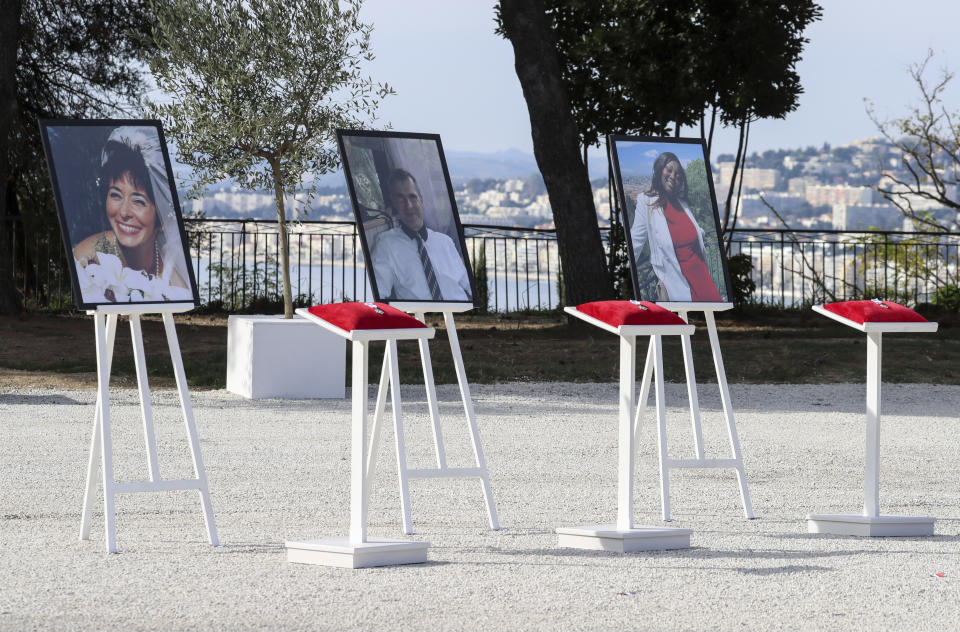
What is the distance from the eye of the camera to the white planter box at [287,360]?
437 inches

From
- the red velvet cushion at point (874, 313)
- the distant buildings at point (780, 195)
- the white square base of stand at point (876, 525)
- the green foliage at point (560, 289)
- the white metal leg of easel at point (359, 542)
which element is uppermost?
the distant buildings at point (780, 195)

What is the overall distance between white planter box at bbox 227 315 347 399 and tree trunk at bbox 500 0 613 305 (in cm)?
524

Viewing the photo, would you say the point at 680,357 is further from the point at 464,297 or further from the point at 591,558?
the point at 591,558

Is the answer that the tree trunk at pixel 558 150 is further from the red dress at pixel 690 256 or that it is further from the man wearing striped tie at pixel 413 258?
the man wearing striped tie at pixel 413 258

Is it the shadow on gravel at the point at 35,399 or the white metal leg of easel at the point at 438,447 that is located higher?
the white metal leg of easel at the point at 438,447

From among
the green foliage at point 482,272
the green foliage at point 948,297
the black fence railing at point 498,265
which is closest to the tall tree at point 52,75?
the black fence railing at point 498,265

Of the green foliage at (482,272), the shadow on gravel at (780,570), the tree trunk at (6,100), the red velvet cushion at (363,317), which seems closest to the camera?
the shadow on gravel at (780,570)

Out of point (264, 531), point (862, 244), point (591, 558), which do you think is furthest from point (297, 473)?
point (862, 244)

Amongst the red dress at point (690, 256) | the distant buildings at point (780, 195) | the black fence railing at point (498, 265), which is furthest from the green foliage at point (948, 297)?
the red dress at point (690, 256)

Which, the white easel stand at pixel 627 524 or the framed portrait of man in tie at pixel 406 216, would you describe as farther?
the framed portrait of man in tie at pixel 406 216

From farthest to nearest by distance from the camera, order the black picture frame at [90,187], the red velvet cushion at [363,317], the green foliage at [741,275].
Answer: the green foliage at [741,275] → the black picture frame at [90,187] → the red velvet cushion at [363,317]

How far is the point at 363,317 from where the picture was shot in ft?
17.1

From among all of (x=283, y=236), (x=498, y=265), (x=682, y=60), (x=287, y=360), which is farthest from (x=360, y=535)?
(x=498, y=265)

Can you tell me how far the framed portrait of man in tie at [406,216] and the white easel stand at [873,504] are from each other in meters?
1.88
